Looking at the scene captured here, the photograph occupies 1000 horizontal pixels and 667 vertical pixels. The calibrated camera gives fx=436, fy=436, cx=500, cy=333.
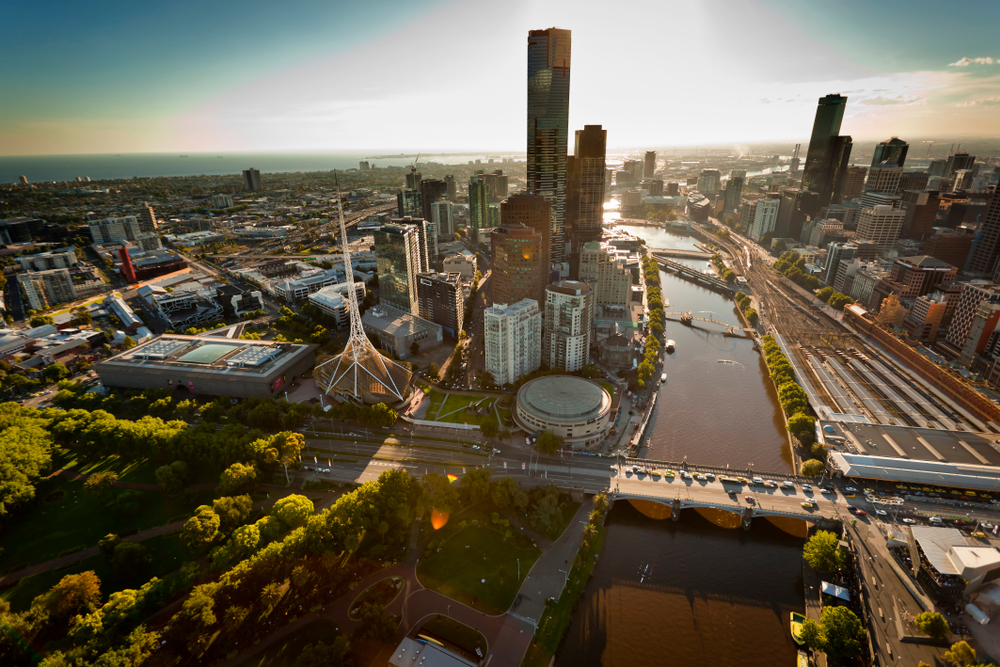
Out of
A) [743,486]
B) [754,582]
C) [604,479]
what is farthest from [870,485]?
[604,479]

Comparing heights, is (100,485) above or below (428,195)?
below

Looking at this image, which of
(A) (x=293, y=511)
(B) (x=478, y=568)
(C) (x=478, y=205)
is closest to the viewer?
(B) (x=478, y=568)

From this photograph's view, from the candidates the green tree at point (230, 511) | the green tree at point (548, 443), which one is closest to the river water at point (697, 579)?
the green tree at point (548, 443)

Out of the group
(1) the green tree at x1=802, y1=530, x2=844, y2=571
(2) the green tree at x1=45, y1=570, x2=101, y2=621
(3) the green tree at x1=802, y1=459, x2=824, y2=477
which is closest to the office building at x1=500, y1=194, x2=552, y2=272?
(3) the green tree at x1=802, y1=459, x2=824, y2=477

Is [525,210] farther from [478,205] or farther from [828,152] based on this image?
[828,152]

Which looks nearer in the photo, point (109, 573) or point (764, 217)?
point (109, 573)

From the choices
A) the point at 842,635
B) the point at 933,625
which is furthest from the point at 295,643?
the point at 933,625
